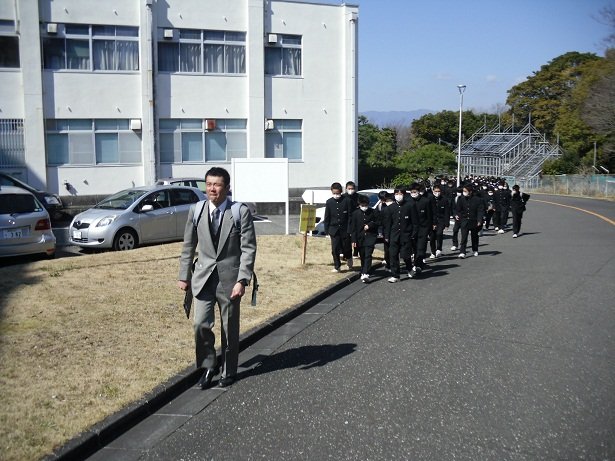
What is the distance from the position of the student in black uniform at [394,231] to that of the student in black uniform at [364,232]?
25 centimetres

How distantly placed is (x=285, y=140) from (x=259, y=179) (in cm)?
1078

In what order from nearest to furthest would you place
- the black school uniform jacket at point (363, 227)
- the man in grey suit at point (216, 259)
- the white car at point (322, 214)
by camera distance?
the man in grey suit at point (216, 259)
the black school uniform jacket at point (363, 227)
the white car at point (322, 214)

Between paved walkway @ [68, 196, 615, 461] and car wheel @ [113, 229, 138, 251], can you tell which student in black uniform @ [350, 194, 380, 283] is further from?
car wheel @ [113, 229, 138, 251]

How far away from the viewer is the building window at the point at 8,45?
24.1 m

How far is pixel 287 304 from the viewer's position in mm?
10000

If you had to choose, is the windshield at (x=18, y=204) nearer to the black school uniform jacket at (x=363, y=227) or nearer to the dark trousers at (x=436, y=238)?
the black school uniform jacket at (x=363, y=227)

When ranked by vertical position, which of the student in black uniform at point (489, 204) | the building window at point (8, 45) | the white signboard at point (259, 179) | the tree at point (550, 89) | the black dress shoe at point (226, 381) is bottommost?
the black dress shoe at point (226, 381)

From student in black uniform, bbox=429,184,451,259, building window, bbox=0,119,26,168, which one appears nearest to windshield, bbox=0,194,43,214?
student in black uniform, bbox=429,184,451,259

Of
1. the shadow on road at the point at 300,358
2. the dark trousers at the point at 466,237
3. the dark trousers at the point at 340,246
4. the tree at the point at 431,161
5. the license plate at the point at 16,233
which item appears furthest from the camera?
the tree at the point at 431,161

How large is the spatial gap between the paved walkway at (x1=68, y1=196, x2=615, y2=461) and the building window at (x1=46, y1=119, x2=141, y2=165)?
56.8 feet

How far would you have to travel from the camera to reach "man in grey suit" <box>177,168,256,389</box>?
6254mm

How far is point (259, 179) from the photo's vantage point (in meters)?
17.5

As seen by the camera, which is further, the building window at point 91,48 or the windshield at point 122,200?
the building window at point 91,48

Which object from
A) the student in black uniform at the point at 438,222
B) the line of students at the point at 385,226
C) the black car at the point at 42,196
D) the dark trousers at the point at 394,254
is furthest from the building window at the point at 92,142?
the dark trousers at the point at 394,254
